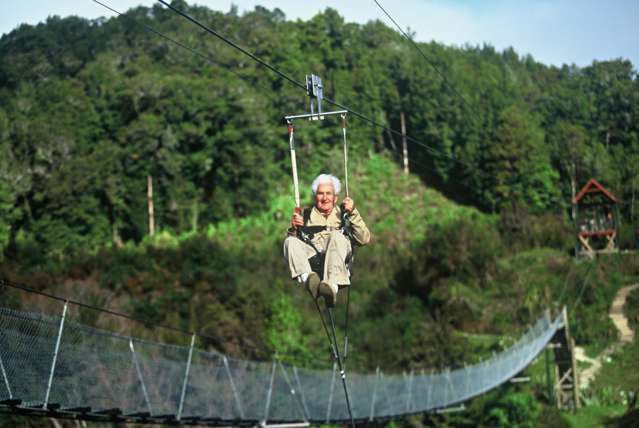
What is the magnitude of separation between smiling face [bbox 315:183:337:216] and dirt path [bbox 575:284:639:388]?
19.6 m

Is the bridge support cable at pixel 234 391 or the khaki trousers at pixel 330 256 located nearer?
the khaki trousers at pixel 330 256

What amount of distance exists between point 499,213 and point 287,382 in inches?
1126

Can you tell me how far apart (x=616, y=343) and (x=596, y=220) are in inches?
285

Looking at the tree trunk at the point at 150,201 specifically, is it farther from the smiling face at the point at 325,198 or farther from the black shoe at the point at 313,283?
the black shoe at the point at 313,283

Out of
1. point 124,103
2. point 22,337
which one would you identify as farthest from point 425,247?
point 22,337

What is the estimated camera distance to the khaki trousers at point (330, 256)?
8.11 m

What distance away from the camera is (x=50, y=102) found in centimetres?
4288

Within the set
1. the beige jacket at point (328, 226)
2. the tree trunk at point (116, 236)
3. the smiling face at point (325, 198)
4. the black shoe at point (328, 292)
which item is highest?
the tree trunk at point (116, 236)

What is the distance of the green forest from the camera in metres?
29.8

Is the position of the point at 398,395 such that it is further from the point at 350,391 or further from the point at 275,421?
the point at 275,421

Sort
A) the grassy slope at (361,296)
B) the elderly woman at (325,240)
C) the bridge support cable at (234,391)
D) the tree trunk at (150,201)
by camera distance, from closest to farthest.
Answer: the elderly woman at (325,240)
the bridge support cable at (234,391)
the grassy slope at (361,296)
the tree trunk at (150,201)

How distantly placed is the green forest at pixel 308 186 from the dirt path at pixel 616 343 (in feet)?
1.09

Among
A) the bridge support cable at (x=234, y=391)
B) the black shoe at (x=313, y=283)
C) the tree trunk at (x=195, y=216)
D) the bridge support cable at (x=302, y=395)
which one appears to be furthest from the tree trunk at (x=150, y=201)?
the black shoe at (x=313, y=283)

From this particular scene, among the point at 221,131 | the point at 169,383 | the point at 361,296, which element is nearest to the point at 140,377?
the point at 169,383
